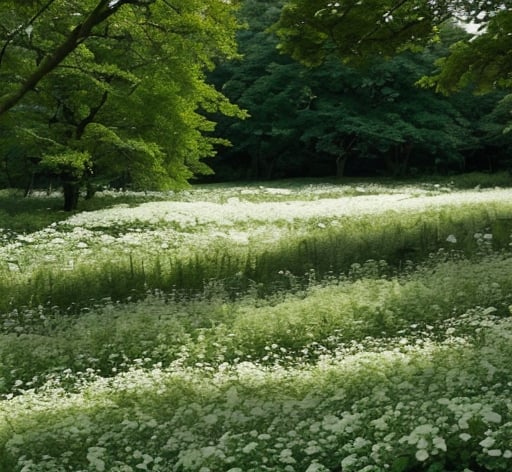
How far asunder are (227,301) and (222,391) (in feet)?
11.2

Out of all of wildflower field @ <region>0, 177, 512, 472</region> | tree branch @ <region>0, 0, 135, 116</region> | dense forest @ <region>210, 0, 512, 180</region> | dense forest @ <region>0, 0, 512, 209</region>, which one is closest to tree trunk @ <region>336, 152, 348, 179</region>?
dense forest @ <region>210, 0, 512, 180</region>

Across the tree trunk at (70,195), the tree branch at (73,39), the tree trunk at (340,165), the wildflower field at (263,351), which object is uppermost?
the tree branch at (73,39)

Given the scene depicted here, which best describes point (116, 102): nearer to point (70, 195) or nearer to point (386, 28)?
point (70, 195)

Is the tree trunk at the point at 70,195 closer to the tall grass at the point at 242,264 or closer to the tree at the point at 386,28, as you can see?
the tall grass at the point at 242,264

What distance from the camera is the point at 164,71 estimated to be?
18719 mm

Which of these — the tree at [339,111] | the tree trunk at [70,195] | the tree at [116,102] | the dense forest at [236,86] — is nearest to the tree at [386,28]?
the dense forest at [236,86]

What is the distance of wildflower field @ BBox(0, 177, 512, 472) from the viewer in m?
4.69

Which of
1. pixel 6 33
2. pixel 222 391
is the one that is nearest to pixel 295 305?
pixel 222 391

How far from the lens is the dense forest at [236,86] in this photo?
38.7 feet

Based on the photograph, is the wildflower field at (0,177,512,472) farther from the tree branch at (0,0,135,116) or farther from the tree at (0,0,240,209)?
the tree at (0,0,240,209)

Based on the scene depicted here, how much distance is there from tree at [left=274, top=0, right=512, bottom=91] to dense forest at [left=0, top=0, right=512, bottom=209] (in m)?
0.03

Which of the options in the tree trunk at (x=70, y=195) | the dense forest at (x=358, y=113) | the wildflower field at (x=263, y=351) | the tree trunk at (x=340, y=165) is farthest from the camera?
the tree trunk at (x=340, y=165)

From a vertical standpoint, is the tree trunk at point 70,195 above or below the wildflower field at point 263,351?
above

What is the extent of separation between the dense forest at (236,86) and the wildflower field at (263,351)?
3.85m
